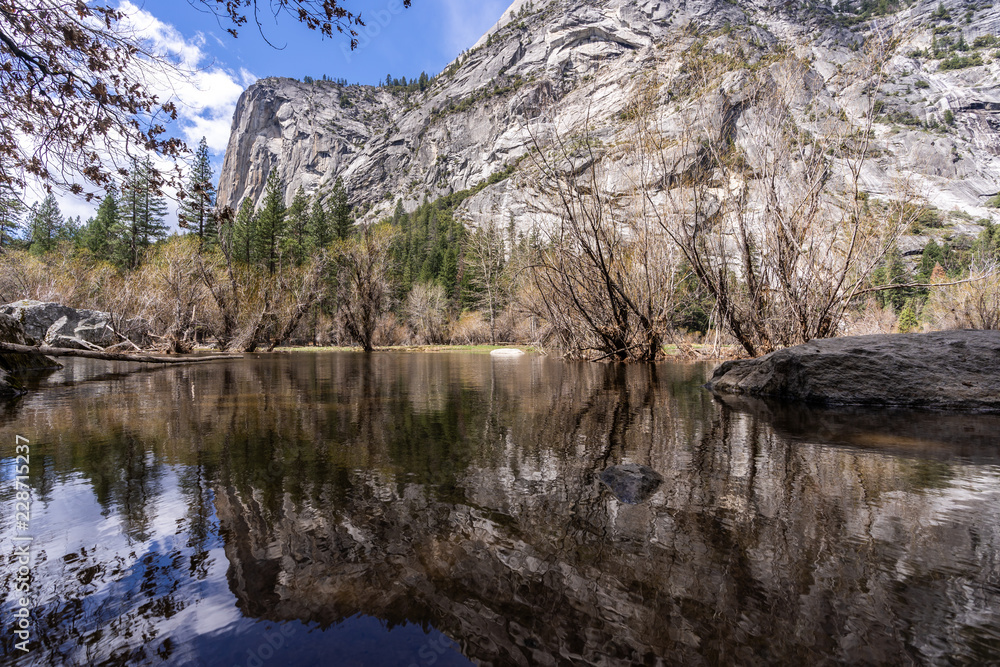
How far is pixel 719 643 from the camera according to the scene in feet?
3.91

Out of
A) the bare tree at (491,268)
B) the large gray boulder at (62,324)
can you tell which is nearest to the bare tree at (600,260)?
the large gray boulder at (62,324)

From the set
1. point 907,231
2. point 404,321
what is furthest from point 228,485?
point 404,321

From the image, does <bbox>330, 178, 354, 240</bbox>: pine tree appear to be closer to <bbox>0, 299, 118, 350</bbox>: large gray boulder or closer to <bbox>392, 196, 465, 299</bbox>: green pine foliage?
<bbox>392, 196, 465, 299</bbox>: green pine foliage

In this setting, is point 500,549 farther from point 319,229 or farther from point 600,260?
point 319,229

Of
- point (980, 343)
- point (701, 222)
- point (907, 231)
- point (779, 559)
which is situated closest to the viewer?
point (779, 559)

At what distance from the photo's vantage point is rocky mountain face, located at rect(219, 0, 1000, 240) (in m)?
8.52

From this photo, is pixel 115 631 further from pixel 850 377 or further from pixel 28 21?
pixel 850 377

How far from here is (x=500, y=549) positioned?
1745 mm

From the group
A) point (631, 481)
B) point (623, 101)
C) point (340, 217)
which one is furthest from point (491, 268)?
point (631, 481)

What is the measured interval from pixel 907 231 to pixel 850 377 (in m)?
4.45

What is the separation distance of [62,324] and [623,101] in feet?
66.6

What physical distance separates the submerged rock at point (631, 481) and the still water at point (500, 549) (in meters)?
0.06

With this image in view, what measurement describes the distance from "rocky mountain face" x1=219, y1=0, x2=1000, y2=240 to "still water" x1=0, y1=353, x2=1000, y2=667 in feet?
21.7

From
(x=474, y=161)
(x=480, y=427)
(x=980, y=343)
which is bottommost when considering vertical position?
(x=480, y=427)
